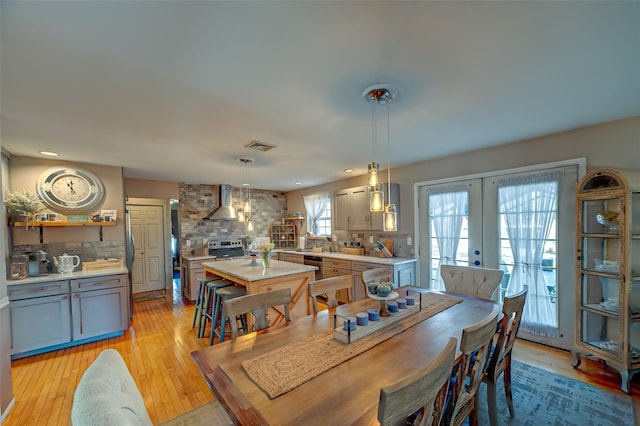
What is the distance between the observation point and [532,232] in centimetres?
305

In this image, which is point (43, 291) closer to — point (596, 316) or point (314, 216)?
point (314, 216)

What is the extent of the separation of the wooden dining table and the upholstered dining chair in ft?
2.70

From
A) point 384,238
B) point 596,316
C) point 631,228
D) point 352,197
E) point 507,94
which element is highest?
point 507,94

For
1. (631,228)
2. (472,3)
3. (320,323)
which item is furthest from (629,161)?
(320,323)

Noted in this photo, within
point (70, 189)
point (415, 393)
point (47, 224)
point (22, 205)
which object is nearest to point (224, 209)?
point (70, 189)

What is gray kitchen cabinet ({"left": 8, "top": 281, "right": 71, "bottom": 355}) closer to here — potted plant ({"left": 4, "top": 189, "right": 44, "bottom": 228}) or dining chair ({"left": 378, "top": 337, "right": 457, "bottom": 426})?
potted plant ({"left": 4, "top": 189, "right": 44, "bottom": 228})

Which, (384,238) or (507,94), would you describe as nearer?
(507,94)

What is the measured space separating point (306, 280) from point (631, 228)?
321 cm

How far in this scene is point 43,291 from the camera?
308 cm

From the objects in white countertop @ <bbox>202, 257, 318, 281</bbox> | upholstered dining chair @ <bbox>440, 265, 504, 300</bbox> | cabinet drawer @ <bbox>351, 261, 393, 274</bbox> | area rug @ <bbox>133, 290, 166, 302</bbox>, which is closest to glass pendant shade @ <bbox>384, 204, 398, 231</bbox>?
upholstered dining chair @ <bbox>440, 265, 504, 300</bbox>

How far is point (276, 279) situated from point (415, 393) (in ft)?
7.91

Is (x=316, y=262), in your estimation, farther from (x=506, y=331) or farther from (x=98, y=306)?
(x=506, y=331)

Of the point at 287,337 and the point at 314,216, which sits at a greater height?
the point at 314,216

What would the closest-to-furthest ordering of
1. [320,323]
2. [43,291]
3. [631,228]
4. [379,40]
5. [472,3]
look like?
[472,3], [379,40], [320,323], [631,228], [43,291]
